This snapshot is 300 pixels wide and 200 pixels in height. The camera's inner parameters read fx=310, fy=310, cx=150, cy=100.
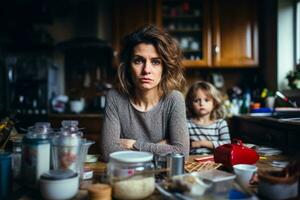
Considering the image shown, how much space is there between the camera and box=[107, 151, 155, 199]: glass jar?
0.83 metres

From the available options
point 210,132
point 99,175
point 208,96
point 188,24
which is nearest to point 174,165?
point 99,175

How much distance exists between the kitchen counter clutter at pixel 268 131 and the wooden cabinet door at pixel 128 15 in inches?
58.0

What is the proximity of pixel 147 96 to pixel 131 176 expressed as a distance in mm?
865

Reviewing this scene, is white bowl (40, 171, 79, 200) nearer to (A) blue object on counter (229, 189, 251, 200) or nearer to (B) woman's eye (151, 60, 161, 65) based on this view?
(A) blue object on counter (229, 189, 251, 200)

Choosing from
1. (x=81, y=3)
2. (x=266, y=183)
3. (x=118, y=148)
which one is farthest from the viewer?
(x=81, y=3)

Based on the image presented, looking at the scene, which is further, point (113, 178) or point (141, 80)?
point (141, 80)

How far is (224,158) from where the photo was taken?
3.90 feet

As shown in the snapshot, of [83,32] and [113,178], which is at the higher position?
[83,32]

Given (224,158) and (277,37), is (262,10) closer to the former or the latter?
(277,37)

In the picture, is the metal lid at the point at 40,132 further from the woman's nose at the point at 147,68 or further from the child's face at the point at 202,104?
the child's face at the point at 202,104

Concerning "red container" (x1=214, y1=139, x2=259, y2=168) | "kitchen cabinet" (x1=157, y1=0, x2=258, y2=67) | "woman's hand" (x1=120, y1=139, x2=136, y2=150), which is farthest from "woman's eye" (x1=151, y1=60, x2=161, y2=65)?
"kitchen cabinet" (x1=157, y1=0, x2=258, y2=67)

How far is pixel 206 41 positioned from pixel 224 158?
2.43 m

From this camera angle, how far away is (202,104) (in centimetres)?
243

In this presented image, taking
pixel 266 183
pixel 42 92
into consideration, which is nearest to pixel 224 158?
pixel 266 183
